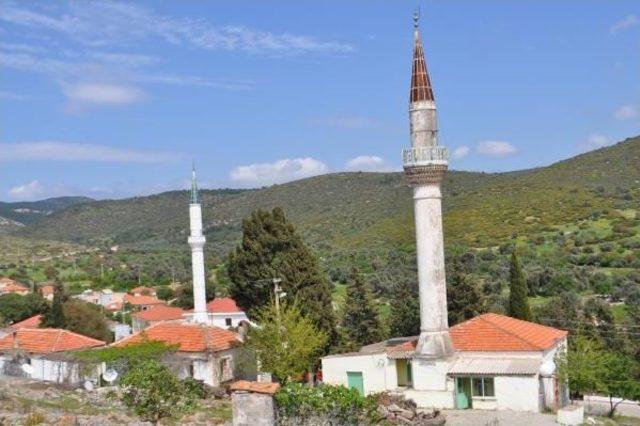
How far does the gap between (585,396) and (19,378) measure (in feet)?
73.7

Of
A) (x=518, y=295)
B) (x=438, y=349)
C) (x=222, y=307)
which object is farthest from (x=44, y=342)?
(x=222, y=307)

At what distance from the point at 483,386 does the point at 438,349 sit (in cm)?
188

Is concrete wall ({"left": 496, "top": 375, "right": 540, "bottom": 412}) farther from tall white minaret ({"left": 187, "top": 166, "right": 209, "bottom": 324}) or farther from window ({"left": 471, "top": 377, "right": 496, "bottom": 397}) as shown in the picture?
tall white minaret ({"left": 187, "top": 166, "right": 209, "bottom": 324})

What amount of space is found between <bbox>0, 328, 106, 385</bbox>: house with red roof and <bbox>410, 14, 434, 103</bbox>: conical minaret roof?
15522 millimetres

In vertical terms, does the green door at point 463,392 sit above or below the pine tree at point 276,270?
below

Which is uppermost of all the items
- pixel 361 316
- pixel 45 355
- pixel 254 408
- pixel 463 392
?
pixel 361 316

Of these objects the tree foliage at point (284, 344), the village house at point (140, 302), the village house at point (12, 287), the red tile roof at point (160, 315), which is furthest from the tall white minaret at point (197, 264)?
the village house at point (12, 287)

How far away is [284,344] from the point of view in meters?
29.5

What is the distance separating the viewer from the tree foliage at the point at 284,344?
29266mm

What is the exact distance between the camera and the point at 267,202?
126562 mm

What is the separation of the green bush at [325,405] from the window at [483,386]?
24.3 feet

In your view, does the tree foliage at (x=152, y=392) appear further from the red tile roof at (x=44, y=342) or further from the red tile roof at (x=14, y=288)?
the red tile roof at (x=14, y=288)

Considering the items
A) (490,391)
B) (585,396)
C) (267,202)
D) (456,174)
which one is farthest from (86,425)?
(267,202)

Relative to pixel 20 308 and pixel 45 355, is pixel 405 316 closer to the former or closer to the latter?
pixel 45 355
